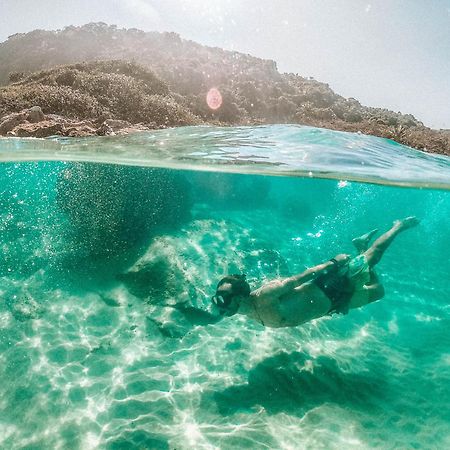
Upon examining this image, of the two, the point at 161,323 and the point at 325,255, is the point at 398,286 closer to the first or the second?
the point at 325,255

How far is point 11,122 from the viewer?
15469 millimetres

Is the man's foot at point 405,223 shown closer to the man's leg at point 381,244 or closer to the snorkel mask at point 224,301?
the man's leg at point 381,244

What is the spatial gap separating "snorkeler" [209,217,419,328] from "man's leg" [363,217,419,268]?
16cm

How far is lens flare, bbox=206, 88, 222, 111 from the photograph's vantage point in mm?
29131

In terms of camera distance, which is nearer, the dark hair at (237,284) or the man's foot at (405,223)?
the dark hair at (237,284)

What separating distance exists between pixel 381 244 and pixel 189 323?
4.82 metres

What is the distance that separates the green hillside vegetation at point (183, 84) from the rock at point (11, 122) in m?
3.12

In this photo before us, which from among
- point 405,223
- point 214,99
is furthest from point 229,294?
point 214,99

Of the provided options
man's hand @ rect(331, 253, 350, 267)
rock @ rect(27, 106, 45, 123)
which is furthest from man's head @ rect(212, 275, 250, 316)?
rock @ rect(27, 106, 45, 123)

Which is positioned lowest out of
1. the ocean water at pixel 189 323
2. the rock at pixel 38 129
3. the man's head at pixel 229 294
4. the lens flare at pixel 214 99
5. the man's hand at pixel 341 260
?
the ocean water at pixel 189 323

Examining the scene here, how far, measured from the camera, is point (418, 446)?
5594 millimetres

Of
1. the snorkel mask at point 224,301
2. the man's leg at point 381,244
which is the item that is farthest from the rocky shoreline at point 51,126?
the snorkel mask at point 224,301

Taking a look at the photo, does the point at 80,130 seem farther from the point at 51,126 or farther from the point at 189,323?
the point at 189,323

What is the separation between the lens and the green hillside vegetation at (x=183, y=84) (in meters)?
21.9
